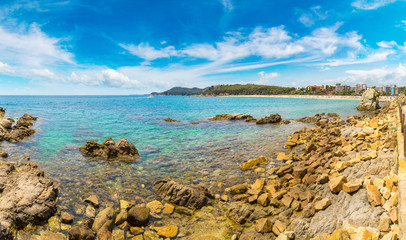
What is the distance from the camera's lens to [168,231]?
7.24 metres

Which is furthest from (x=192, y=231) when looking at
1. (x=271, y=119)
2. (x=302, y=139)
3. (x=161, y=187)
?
(x=271, y=119)

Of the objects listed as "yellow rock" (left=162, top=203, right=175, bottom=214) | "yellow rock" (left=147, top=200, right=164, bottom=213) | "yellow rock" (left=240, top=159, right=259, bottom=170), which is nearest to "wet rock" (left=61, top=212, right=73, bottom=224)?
"yellow rock" (left=147, top=200, right=164, bottom=213)

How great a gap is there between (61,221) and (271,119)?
32.4m

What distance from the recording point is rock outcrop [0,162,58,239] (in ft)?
22.3

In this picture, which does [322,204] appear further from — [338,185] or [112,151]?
[112,151]

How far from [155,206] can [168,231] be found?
1695 mm

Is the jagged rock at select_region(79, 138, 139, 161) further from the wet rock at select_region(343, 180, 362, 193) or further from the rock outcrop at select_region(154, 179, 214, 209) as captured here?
the wet rock at select_region(343, 180, 362, 193)

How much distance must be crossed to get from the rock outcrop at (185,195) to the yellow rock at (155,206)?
43 cm

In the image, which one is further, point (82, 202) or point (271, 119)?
point (271, 119)

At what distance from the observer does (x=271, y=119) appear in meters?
35.1

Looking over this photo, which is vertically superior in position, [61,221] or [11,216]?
[11,216]

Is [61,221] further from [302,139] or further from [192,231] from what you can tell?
[302,139]

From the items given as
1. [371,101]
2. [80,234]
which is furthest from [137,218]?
[371,101]

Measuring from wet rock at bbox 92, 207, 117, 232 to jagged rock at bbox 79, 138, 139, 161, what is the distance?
7716 mm
